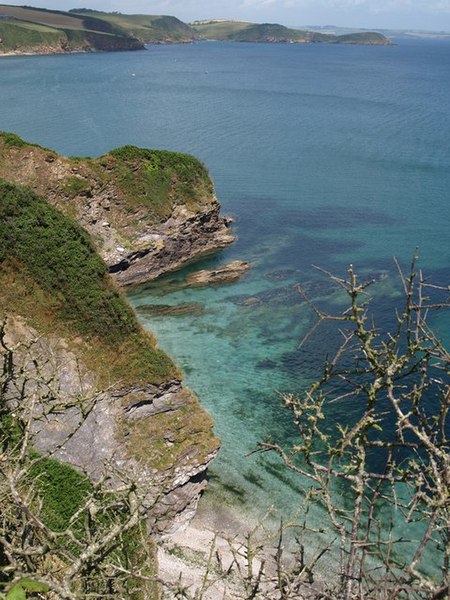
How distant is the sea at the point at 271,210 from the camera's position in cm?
3069

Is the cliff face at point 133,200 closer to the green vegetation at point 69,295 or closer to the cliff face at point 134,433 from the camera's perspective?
the green vegetation at point 69,295

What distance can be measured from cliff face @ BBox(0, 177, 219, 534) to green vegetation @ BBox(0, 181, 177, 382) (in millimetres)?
43

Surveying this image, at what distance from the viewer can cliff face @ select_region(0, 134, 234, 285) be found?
4675 centimetres

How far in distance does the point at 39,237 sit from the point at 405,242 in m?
37.8

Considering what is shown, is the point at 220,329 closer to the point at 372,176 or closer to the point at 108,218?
the point at 108,218

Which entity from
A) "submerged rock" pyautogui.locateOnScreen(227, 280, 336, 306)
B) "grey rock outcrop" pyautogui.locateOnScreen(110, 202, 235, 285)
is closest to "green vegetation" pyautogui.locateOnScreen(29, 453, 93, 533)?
"submerged rock" pyautogui.locateOnScreen(227, 280, 336, 306)

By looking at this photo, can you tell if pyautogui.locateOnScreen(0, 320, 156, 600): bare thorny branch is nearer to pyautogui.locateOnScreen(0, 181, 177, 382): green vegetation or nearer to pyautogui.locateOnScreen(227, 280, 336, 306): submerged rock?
pyautogui.locateOnScreen(0, 181, 177, 382): green vegetation

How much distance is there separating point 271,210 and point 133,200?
57.1 ft

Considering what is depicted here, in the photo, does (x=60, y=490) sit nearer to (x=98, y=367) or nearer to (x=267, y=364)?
(x=98, y=367)

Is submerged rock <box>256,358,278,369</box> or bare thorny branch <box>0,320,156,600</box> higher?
bare thorny branch <box>0,320,156,600</box>

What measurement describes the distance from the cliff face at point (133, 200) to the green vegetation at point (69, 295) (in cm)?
1922

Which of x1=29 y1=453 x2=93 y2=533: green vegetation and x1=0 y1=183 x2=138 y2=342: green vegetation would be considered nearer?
x1=29 y1=453 x2=93 y2=533: green vegetation

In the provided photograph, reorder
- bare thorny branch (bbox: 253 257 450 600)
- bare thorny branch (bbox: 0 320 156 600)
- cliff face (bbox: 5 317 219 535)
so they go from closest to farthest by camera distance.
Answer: bare thorny branch (bbox: 253 257 450 600), bare thorny branch (bbox: 0 320 156 600), cliff face (bbox: 5 317 219 535)

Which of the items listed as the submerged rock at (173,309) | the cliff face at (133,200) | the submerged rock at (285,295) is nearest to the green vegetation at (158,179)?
the cliff face at (133,200)
